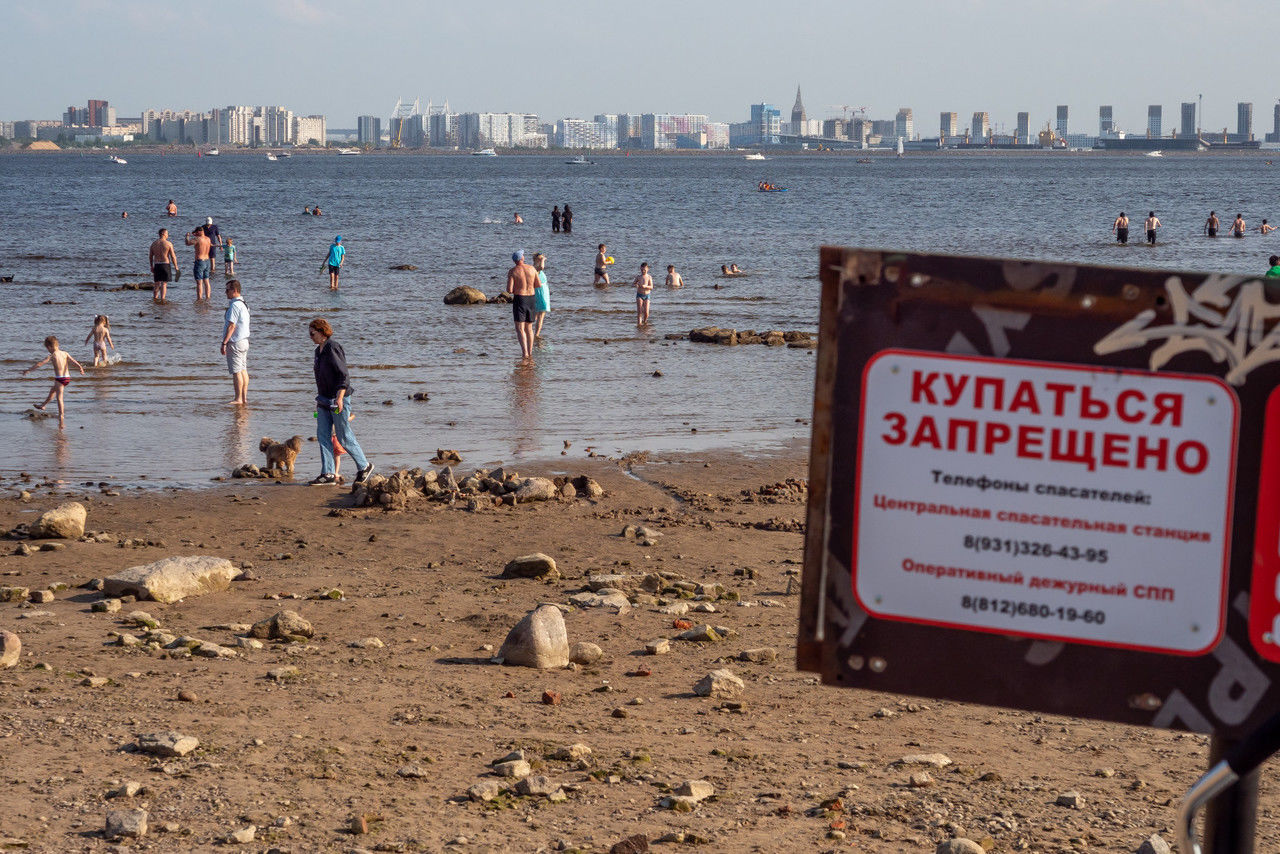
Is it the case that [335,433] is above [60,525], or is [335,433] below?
above

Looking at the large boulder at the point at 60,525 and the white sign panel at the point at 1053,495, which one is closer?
the white sign panel at the point at 1053,495

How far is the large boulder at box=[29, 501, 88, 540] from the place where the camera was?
10.8 meters

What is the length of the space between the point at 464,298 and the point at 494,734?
1027 inches

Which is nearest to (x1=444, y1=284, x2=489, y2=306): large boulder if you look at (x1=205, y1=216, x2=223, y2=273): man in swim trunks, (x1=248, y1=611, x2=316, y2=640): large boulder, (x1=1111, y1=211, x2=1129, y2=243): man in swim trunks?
(x1=205, y1=216, x2=223, y2=273): man in swim trunks

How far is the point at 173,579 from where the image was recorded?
9.12 meters

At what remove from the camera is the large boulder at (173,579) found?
9.01 m

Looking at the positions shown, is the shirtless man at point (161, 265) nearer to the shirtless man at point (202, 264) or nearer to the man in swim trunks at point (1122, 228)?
the shirtless man at point (202, 264)

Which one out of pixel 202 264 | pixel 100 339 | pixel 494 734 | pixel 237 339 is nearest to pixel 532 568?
pixel 494 734

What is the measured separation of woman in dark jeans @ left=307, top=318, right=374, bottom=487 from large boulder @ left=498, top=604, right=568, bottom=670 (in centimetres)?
555

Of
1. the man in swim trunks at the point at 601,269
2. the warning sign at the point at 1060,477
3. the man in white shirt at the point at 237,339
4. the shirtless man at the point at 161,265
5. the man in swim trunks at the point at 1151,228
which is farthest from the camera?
the man in swim trunks at the point at 1151,228

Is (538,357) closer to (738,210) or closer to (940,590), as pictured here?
(940,590)

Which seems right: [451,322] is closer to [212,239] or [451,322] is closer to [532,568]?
[212,239]

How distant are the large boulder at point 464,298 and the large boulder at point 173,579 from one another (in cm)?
2280

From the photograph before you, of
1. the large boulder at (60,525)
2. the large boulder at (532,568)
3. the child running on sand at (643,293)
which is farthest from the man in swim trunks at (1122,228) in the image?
the large boulder at (60,525)
